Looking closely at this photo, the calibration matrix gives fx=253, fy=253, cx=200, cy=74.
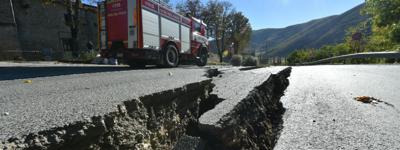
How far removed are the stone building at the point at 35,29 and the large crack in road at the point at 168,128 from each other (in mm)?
20823

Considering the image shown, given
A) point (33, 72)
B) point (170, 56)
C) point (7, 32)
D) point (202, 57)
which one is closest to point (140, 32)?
point (170, 56)

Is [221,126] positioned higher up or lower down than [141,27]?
lower down

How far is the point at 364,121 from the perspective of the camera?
179 cm

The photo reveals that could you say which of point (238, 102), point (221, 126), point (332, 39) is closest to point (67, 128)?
point (221, 126)

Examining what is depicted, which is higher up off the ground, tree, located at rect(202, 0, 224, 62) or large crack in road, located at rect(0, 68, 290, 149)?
tree, located at rect(202, 0, 224, 62)

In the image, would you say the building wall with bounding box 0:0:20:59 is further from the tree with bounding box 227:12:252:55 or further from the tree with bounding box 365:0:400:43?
the tree with bounding box 227:12:252:55

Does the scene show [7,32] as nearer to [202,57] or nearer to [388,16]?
[202,57]

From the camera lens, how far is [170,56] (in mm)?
9086

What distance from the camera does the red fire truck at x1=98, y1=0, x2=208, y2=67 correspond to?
7.57 metres

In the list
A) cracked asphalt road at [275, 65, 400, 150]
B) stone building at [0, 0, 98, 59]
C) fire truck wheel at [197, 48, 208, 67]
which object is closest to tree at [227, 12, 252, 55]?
stone building at [0, 0, 98, 59]

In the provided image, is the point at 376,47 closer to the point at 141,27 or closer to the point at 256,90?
the point at 141,27

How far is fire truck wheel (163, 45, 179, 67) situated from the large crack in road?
260 inches

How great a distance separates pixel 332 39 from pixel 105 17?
532 feet

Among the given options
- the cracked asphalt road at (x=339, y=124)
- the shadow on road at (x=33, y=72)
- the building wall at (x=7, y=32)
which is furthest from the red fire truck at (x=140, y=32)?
the building wall at (x=7, y=32)
